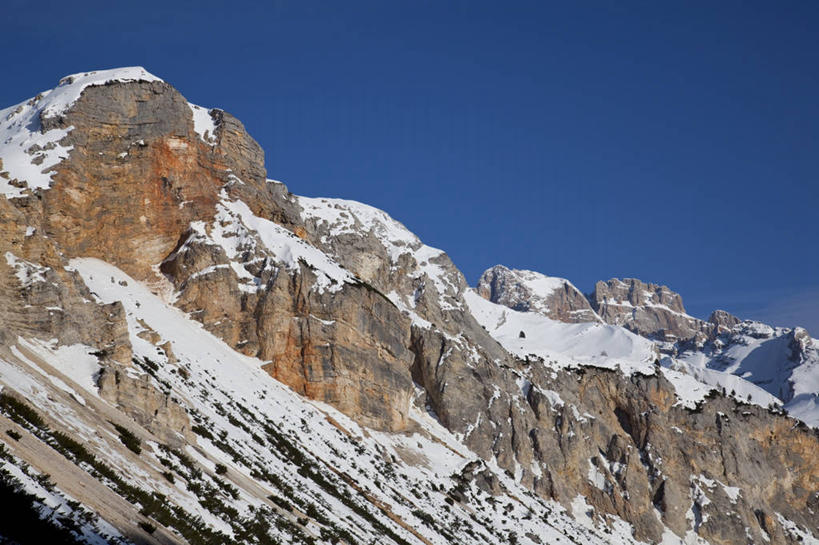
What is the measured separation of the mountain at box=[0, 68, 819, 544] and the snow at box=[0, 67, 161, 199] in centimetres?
30

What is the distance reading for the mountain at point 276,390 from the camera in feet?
90.9

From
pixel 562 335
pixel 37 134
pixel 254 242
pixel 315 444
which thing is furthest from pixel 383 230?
pixel 315 444

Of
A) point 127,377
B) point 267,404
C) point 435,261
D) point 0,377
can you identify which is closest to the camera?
point 0,377

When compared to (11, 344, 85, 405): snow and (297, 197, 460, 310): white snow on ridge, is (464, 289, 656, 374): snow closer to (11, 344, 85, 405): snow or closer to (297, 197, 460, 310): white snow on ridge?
(297, 197, 460, 310): white snow on ridge

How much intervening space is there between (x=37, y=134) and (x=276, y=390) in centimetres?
3440

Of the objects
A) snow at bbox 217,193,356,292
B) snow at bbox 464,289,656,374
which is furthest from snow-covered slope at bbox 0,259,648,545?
snow at bbox 464,289,656,374

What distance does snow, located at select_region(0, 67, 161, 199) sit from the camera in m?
71.0

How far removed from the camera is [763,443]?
462 feet

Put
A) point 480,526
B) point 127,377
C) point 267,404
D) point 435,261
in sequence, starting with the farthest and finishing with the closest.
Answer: point 435,261 < point 480,526 < point 267,404 < point 127,377

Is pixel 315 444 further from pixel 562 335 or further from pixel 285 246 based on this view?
pixel 562 335

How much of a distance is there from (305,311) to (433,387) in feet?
92.1

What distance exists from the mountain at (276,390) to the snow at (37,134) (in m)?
0.30

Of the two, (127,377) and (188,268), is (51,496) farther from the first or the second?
(188,268)

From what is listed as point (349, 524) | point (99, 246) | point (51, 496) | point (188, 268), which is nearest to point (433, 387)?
point (188, 268)
